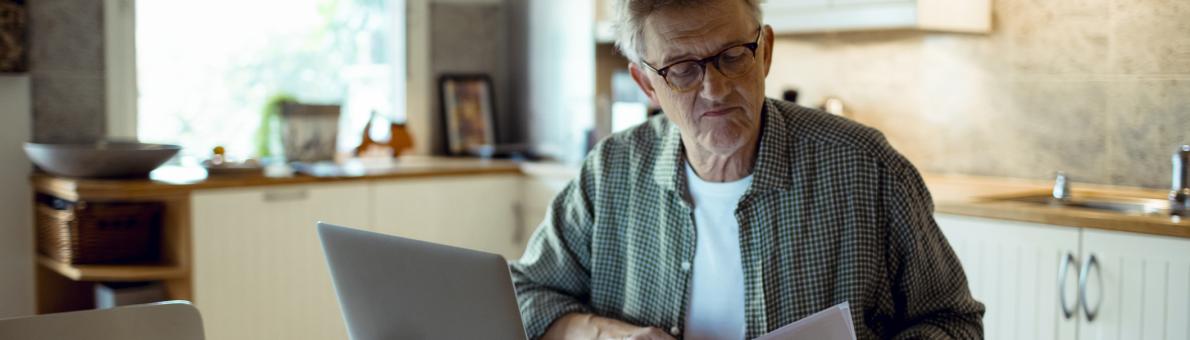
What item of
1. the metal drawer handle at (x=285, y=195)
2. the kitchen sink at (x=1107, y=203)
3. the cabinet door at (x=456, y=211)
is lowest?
the cabinet door at (x=456, y=211)

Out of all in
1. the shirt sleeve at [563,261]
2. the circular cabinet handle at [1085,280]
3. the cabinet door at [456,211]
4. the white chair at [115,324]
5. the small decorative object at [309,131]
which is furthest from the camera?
the small decorative object at [309,131]

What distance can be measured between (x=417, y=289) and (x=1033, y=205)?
188 centimetres

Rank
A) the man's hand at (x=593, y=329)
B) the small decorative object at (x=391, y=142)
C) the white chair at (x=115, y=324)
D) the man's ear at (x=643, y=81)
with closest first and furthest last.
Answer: the white chair at (x=115, y=324) → the man's hand at (x=593, y=329) → the man's ear at (x=643, y=81) → the small decorative object at (x=391, y=142)

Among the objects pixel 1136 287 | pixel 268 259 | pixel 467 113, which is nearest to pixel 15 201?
pixel 268 259

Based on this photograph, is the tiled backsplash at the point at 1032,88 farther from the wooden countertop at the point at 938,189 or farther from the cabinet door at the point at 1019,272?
the cabinet door at the point at 1019,272

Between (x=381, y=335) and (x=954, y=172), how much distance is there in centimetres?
238

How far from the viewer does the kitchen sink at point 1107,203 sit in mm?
2781

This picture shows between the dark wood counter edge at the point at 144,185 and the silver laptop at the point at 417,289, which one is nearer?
the silver laptop at the point at 417,289

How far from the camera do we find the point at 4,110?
3.35m

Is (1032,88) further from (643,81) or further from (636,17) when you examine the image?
(636,17)

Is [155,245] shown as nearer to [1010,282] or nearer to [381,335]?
[381,335]

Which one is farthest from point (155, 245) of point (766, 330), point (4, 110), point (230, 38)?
point (766, 330)

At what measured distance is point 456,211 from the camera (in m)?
3.86

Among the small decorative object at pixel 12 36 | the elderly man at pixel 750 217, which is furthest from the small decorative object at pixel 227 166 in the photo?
the elderly man at pixel 750 217
